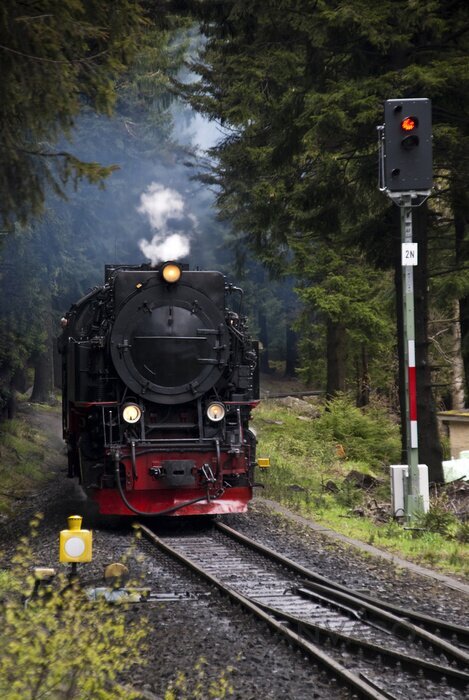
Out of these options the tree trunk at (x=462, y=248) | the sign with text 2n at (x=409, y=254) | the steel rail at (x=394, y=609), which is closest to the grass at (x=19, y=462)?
the steel rail at (x=394, y=609)

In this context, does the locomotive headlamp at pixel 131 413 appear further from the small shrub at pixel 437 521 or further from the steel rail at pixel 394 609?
the small shrub at pixel 437 521

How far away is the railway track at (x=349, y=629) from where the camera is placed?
5875mm

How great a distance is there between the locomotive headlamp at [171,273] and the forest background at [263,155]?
2004 millimetres

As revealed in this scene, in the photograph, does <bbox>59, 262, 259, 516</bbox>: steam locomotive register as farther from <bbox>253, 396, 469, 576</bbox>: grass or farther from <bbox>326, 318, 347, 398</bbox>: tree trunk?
<bbox>326, 318, 347, 398</bbox>: tree trunk

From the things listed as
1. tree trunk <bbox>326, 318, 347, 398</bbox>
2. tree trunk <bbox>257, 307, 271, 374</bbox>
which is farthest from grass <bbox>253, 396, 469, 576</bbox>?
tree trunk <bbox>257, 307, 271, 374</bbox>

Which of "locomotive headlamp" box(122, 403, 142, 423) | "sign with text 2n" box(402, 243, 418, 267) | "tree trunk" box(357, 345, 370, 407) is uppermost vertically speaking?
"sign with text 2n" box(402, 243, 418, 267)

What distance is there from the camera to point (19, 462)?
2023cm

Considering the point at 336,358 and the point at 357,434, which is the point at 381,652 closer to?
the point at 357,434

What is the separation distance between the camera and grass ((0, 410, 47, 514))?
54.1 feet

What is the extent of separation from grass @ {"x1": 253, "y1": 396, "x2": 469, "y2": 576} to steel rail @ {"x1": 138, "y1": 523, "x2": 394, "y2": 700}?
8.22 ft

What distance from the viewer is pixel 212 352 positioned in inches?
484

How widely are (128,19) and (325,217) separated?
303 inches

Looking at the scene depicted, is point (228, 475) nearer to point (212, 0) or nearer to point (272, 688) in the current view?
point (272, 688)

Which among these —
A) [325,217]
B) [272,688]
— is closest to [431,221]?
[325,217]
